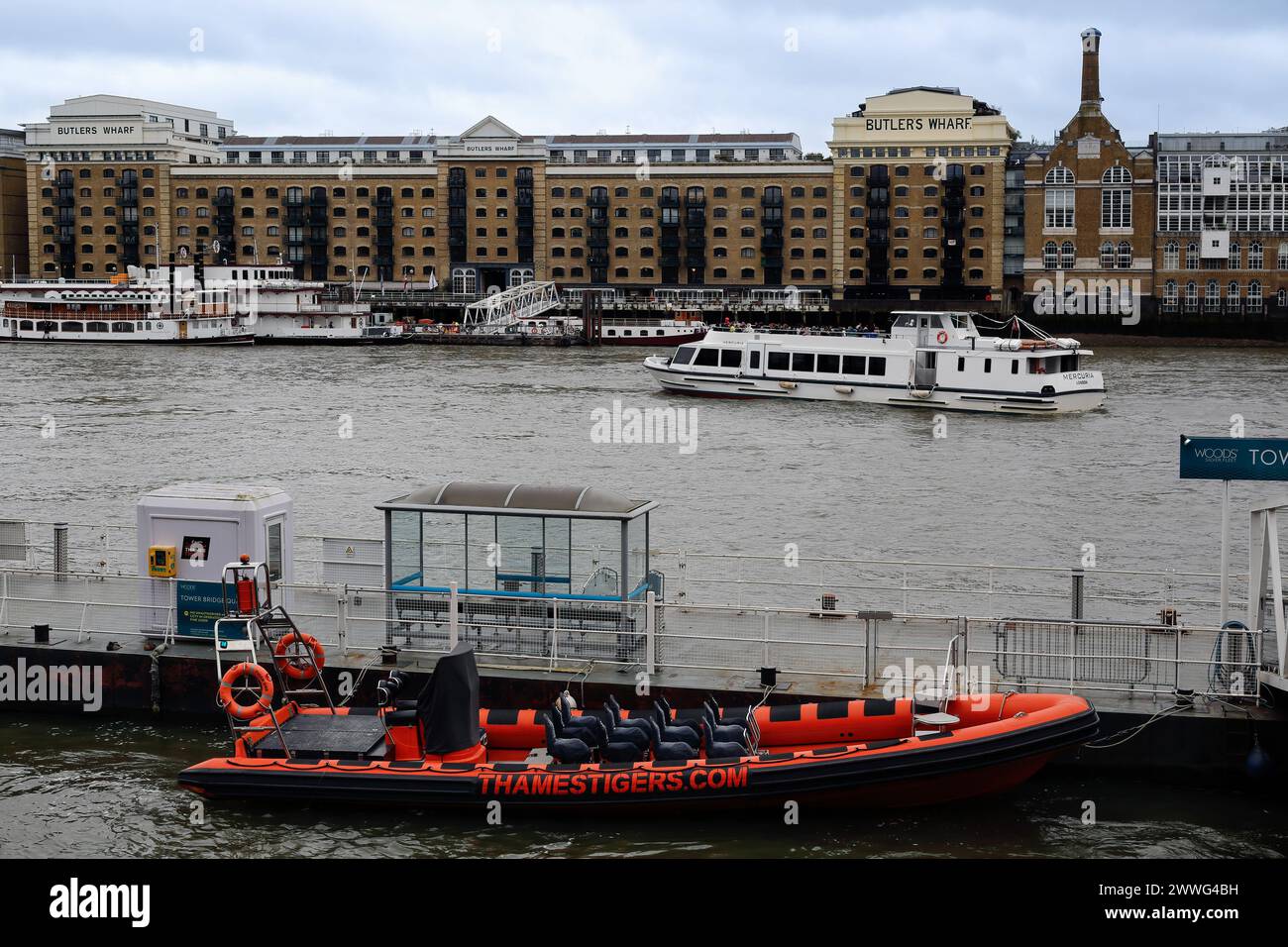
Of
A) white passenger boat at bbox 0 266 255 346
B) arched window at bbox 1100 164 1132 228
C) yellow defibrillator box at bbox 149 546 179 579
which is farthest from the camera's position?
arched window at bbox 1100 164 1132 228

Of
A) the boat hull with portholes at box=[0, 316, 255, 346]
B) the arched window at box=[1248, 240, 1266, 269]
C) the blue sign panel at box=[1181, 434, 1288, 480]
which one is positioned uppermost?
the arched window at box=[1248, 240, 1266, 269]

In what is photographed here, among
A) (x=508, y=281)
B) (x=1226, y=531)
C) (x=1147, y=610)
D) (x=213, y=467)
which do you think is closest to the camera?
(x=1226, y=531)

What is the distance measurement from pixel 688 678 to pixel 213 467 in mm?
25779

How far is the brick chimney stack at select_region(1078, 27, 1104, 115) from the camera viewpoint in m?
105

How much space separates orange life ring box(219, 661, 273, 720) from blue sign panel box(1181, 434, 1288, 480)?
882 cm

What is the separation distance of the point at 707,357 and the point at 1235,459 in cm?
4576

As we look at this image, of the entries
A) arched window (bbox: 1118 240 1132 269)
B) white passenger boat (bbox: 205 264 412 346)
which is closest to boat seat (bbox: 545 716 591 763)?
white passenger boat (bbox: 205 264 412 346)

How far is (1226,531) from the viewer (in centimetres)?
1509

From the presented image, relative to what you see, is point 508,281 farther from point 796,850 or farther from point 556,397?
point 796,850

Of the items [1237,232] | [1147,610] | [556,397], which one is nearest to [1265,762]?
[1147,610]

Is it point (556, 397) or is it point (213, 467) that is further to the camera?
point (556, 397)

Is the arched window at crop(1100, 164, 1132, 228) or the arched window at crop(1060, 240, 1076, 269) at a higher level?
the arched window at crop(1100, 164, 1132, 228)
